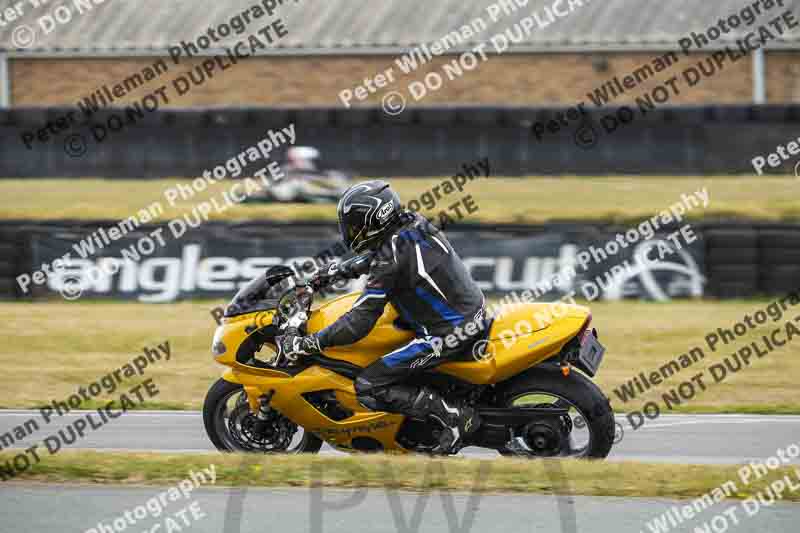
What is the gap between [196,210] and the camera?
55.9 feet

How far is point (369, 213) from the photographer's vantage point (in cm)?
716

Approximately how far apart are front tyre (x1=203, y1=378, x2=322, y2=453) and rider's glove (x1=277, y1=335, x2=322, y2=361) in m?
0.41

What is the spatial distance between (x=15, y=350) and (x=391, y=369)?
23.6 feet

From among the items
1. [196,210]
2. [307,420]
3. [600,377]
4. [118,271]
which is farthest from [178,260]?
[307,420]

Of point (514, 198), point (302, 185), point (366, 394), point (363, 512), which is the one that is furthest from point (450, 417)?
point (302, 185)

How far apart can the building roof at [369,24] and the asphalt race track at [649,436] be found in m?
20.9

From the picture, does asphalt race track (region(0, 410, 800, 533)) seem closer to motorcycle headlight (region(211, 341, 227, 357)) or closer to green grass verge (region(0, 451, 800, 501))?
green grass verge (region(0, 451, 800, 501))

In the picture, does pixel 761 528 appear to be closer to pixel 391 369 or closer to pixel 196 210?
pixel 391 369

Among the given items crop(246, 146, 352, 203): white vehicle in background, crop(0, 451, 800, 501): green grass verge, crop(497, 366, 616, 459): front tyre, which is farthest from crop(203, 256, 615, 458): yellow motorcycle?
crop(246, 146, 352, 203): white vehicle in background

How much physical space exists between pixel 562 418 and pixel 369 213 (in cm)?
161

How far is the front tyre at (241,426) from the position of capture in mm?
7574

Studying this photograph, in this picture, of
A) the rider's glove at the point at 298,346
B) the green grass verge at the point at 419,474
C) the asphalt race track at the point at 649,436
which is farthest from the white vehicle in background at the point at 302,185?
the green grass verge at the point at 419,474

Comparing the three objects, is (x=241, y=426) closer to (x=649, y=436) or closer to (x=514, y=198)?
(x=649, y=436)

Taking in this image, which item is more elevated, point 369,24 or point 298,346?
point 298,346
